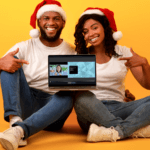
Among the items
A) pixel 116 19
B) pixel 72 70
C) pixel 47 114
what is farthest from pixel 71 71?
pixel 116 19

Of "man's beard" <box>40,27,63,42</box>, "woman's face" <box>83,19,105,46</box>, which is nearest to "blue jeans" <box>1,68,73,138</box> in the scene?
"man's beard" <box>40,27,63,42</box>

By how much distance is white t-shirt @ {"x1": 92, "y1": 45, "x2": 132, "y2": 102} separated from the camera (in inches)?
67.4

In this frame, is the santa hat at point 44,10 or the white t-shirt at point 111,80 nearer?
the white t-shirt at point 111,80

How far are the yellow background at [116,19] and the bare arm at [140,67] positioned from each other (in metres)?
0.96

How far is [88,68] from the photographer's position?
5.01 ft

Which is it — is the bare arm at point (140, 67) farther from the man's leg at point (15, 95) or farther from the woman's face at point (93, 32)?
the man's leg at point (15, 95)

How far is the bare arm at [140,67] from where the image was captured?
5.29 ft

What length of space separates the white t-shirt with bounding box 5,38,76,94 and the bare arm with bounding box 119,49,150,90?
0.49 meters

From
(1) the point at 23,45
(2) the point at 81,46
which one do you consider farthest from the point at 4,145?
(2) the point at 81,46

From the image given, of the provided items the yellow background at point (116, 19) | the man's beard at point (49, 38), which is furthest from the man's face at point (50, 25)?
the yellow background at point (116, 19)

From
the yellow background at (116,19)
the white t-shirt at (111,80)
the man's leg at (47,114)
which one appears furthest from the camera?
the yellow background at (116,19)

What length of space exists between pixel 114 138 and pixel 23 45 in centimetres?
87

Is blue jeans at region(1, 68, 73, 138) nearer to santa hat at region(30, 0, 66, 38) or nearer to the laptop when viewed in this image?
the laptop

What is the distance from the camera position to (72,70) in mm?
1530
